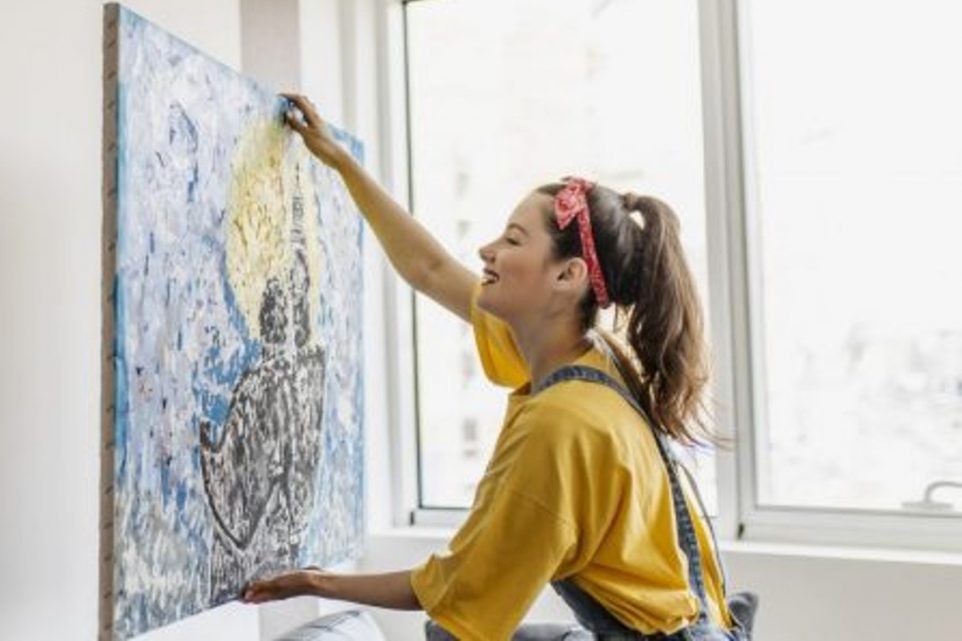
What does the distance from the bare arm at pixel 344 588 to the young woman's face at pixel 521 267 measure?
42cm

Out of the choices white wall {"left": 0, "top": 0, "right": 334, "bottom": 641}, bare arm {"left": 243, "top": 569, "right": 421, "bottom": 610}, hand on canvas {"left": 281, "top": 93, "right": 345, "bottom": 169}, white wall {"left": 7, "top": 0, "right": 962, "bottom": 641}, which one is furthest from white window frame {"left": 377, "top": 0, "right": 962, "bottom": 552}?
white wall {"left": 0, "top": 0, "right": 334, "bottom": 641}

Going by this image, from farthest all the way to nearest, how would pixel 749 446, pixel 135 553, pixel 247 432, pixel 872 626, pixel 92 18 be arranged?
pixel 749 446
pixel 872 626
pixel 92 18
pixel 247 432
pixel 135 553

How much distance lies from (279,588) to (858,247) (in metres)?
1.48

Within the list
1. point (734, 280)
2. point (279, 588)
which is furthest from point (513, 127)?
point (279, 588)

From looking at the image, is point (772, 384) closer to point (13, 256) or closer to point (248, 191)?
point (248, 191)

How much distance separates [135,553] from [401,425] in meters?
1.39

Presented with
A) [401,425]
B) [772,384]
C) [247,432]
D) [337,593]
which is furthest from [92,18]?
[772,384]

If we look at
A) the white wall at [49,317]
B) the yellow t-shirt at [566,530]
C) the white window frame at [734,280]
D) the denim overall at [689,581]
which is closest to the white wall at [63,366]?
the white wall at [49,317]

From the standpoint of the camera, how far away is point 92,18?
170 centimetres

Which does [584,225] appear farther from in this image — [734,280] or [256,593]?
[734,280]

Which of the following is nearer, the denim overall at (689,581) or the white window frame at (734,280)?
the denim overall at (689,581)

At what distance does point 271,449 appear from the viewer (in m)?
1.65

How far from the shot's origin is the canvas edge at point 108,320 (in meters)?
1.26

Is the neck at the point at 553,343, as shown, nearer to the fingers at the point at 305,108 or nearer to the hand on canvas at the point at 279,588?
the hand on canvas at the point at 279,588
